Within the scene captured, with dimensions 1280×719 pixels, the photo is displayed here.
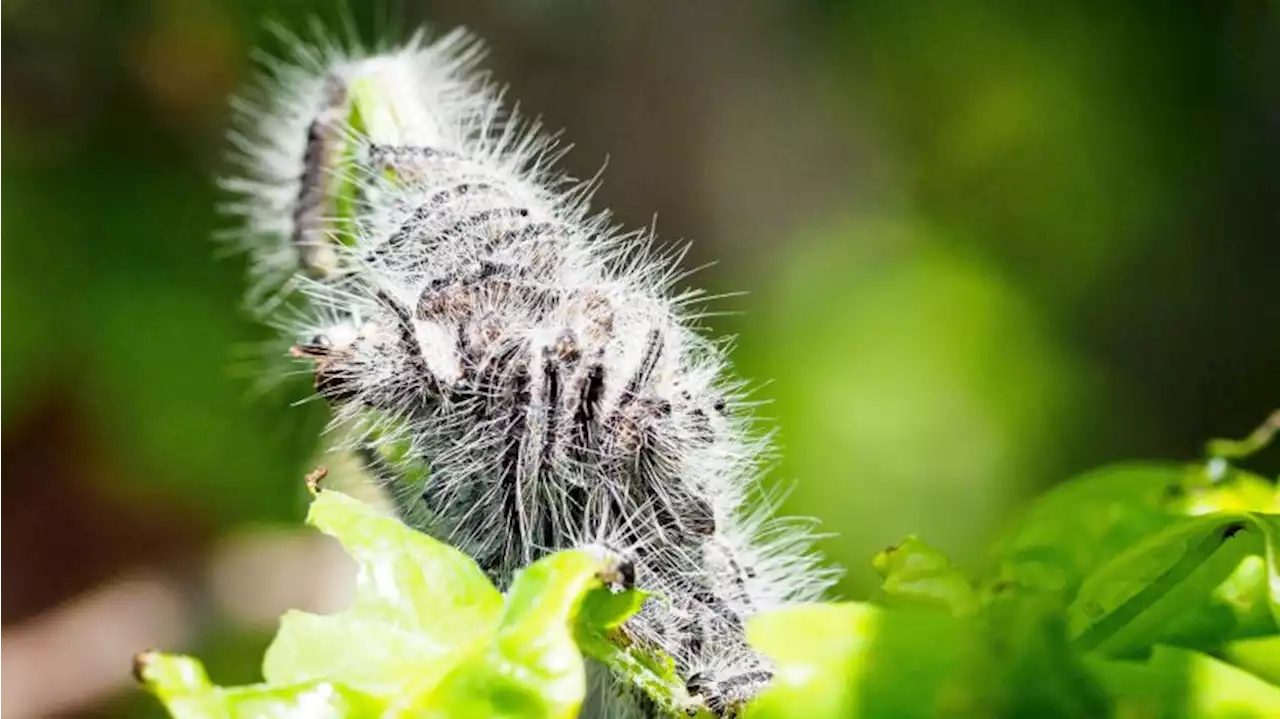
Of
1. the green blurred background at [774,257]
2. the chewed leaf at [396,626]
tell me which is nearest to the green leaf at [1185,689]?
the chewed leaf at [396,626]

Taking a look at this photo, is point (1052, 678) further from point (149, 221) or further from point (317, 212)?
point (149, 221)

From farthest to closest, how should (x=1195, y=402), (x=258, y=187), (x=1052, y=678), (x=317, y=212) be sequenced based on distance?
(x=1195, y=402) < (x=258, y=187) < (x=317, y=212) < (x=1052, y=678)

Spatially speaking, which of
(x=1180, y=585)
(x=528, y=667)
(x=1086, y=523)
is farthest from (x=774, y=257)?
(x=528, y=667)

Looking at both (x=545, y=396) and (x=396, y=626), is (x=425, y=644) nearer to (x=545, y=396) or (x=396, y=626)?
(x=396, y=626)

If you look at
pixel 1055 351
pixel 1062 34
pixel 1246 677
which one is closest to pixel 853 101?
pixel 1062 34

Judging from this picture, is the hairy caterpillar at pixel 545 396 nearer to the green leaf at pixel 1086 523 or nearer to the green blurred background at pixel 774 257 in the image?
the green leaf at pixel 1086 523

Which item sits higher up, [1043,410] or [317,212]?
[1043,410]

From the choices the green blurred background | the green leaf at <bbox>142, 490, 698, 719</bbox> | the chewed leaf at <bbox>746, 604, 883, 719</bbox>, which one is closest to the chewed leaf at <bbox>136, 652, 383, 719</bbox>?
the green leaf at <bbox>142, 490, 698, 719</bbox>
